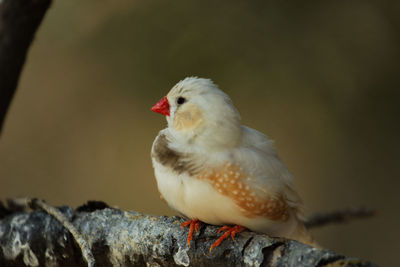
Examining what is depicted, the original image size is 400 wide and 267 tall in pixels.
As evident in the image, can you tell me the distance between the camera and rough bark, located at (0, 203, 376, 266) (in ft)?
2.05

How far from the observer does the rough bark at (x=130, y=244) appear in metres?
0.62

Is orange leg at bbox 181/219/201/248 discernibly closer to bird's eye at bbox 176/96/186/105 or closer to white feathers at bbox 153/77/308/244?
white feathers at bbox 153/77/308/244

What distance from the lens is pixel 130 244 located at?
0.75 m

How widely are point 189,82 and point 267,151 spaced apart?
17 cm

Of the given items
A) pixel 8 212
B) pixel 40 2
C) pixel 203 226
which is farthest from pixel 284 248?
pixel 40 2

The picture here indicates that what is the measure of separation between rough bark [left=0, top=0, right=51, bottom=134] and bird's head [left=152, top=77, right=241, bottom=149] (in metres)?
0.42

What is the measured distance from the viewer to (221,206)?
0.71 m

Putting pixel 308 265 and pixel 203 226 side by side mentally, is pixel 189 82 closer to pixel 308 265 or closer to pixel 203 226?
pixel 203 226

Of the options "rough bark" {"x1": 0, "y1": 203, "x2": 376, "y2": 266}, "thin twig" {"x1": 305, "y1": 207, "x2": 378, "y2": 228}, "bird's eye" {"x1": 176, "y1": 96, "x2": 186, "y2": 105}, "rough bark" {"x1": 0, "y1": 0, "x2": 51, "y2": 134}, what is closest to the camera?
"rough bark" {"x1": 0, "y1": 203, "x2": 376, "y2": 266}

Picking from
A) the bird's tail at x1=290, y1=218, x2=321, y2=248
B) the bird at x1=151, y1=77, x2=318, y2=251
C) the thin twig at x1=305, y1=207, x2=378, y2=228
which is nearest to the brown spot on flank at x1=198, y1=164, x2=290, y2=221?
the bird at x1=151, y1=77, x2=318, y2=251

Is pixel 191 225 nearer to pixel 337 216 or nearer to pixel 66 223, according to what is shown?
pixel 66 223

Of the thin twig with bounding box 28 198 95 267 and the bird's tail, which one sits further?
the bird's tail

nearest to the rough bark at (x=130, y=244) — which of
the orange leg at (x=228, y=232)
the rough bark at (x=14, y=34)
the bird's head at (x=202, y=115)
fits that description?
the orange leg at (x=228, y=232)

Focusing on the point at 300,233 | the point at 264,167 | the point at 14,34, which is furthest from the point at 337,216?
the point at 14,34
